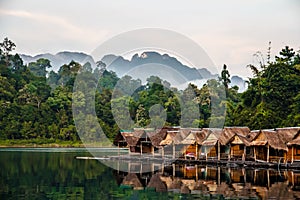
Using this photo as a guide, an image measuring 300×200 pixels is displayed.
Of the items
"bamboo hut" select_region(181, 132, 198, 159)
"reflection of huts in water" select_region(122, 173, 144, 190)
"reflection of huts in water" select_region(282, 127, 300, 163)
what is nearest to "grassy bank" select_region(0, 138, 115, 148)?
"bamboo hut" select_region(181, 132, 198, 159)

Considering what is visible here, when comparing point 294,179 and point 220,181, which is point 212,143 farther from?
point 294,179

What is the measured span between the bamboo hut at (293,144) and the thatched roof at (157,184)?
5466 mm

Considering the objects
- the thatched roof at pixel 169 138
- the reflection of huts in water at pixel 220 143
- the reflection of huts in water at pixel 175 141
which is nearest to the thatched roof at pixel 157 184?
the reflection of huts in water at pixel 220 143

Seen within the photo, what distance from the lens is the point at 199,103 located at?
4309 centimetres

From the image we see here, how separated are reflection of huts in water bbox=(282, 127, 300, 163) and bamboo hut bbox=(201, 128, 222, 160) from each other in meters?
3.64

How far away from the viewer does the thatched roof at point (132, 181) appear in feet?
55.7

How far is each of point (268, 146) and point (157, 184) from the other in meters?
6.54

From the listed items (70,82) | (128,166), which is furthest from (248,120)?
(70,82)

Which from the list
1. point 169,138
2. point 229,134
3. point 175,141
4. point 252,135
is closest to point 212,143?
point 229,134

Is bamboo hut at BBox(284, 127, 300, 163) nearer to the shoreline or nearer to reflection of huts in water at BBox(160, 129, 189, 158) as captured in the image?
reflection of huts in water at BBox(160, 129, 189, 158)

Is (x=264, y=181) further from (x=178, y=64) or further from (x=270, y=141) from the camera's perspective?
(x=178, y=64)

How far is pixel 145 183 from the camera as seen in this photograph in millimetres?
17422

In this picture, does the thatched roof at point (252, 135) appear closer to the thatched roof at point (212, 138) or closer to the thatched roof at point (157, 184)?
the thatched roof at point (212, 138)

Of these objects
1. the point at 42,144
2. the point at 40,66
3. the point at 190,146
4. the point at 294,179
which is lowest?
the point at 294,179
